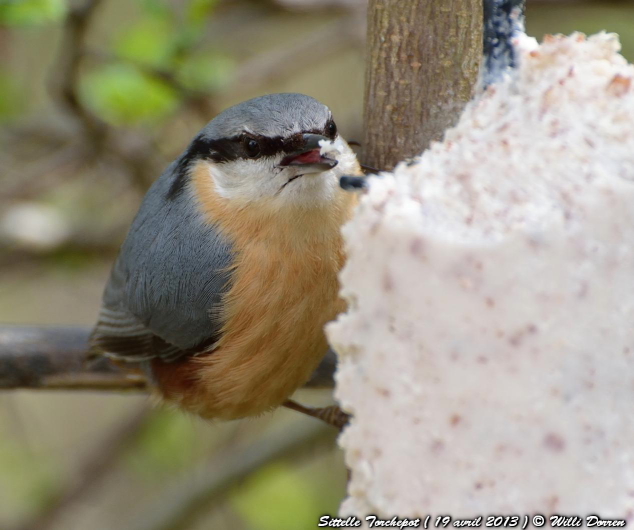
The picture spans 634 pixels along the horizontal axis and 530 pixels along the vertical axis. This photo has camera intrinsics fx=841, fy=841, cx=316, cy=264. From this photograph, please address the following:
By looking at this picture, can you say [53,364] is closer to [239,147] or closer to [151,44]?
[239,147]

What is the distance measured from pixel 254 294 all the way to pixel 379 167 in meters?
0.44

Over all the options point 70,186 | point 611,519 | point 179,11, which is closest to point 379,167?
point 611,519

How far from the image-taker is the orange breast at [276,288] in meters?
1.68

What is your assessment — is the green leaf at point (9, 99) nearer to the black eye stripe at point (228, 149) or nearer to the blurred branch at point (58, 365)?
the blurred branch at point (58, 365)

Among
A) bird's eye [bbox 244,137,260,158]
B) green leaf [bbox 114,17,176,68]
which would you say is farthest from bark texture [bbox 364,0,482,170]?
green leaf [bbox 114,17,176,68]

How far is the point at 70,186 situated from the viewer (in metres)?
3.85

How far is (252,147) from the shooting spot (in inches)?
64.6

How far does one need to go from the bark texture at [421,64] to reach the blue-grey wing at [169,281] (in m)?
0.54

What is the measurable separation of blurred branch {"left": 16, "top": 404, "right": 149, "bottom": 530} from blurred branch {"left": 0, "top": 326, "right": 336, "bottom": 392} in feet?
3.39

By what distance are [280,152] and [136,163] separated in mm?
1561

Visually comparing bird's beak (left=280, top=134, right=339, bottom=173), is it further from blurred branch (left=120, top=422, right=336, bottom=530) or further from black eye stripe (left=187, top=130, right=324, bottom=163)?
blurred branch (left=120, top=422, right=336, bottom=530)

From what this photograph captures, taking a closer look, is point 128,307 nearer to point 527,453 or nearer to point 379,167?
point 379,167

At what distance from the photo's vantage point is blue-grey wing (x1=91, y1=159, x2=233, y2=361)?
1.76m

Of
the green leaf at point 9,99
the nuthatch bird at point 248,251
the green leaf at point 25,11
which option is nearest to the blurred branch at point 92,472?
the green leaf at point 9,99
